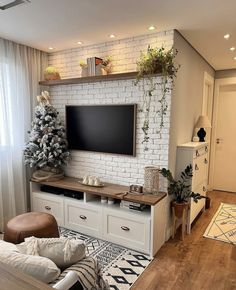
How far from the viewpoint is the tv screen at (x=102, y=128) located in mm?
3092

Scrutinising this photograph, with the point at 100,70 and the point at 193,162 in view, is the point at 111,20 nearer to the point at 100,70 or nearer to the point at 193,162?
the point at 100,70

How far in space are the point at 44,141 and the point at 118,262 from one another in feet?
6.03

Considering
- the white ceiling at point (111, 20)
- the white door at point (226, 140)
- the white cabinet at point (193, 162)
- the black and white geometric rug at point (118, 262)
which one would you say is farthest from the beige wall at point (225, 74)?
the black and white geometric rug at point (118, 262)

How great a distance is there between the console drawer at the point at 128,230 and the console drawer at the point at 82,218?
0.13 meters

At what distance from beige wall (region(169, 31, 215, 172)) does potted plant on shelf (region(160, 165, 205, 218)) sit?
180 mm

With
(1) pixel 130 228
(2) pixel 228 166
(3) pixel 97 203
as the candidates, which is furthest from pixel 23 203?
(2) pixel 228 166

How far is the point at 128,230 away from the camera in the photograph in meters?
2.75

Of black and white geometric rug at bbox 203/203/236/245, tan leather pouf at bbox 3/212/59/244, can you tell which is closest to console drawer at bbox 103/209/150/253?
tan leather pouf at bbox 3/212/59/244

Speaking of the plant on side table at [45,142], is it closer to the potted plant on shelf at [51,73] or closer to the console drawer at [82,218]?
the potted plant on shelf at [51,73]

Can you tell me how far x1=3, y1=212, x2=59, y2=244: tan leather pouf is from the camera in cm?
232

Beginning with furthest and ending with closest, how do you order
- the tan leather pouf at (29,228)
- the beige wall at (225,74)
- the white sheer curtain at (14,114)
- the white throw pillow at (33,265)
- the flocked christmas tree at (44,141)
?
the beige wall at (225,74) < the flocked christmas tree at (44,141) < the white sheer curtain at (14,114) < the tan leather pouf at (29,228) < the white throw pillow at (33,265)

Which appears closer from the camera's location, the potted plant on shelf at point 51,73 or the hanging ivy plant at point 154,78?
the hanging ivy plant at point 154,78

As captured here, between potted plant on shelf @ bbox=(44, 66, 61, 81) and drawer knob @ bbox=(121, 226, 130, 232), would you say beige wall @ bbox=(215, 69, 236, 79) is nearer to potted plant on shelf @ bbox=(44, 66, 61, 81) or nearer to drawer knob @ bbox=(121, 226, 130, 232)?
potted plant on shelf @ bbox=(44, 66, 61, 81)

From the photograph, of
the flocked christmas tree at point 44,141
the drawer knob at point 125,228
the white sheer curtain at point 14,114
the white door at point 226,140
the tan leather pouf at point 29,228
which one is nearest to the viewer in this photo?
the tan leather pouf at point 29,228
